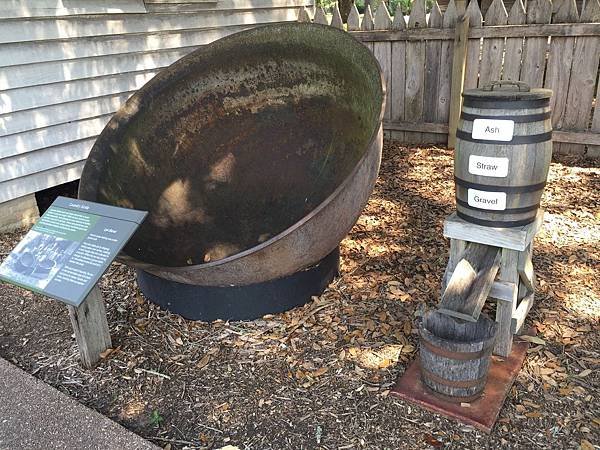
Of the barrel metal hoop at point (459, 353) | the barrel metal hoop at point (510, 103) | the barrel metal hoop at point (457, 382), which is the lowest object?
the barrel metal hoop at point (457, 382)

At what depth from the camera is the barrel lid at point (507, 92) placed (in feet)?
7.00

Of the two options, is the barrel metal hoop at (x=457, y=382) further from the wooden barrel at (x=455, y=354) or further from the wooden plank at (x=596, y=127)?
the wooden plank at (x=596, y=127)

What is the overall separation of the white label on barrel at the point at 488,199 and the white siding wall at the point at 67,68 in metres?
3.66

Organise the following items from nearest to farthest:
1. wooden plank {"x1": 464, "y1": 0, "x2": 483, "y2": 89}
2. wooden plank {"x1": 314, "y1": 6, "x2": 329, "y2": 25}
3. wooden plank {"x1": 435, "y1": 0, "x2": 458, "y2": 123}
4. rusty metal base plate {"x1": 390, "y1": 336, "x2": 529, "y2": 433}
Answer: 1. rusty metal base plate {"x1": 390, "y1": 336, "x2": 529, "y2": 433}
2. wooden plank {"x1": 464, "y1": 0, "x2": 483, "y2": 89}
3. wooden plank {"x1": 435, "y1": 0, "x2": 458, "y2": 123}
4. wooden plank {"x1": 314, "y1": 6, "x2": 329, "y2": 25}

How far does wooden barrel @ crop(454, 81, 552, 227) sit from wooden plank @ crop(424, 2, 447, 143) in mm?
3684

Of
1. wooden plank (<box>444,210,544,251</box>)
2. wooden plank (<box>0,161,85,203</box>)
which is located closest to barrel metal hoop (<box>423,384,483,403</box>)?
wooden plank (<box>444,210,544,251</box>)

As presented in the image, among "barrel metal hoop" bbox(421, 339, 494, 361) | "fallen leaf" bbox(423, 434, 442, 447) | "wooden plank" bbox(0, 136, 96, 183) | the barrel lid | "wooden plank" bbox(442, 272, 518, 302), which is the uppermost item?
the barrel lid

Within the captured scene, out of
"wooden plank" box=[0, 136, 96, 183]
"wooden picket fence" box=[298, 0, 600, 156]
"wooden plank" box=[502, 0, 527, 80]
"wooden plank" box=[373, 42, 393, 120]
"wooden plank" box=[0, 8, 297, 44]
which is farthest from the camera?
"wooden plank" box=[373, 42, 393, 120]

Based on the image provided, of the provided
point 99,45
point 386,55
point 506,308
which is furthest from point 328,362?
point 386,55

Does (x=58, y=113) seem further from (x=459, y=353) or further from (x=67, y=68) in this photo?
(x=459, y=353)

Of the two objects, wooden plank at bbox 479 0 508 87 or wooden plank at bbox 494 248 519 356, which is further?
wooden plank at bbox 479 0 508 87

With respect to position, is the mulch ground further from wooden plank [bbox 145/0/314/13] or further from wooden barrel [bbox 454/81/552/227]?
wooden plank [bbox 145/0/314/13]

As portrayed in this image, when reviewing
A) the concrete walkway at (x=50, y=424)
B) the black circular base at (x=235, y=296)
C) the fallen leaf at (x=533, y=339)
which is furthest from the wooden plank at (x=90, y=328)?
the fallen leaf at (x=533, y=339)

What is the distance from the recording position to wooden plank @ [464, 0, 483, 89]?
17.6 ft
